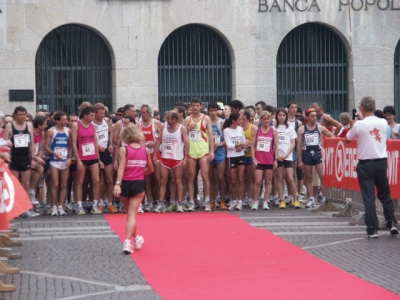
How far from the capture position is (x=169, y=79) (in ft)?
99.2

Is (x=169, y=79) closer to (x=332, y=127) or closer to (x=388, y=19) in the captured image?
(x=388, y=19)

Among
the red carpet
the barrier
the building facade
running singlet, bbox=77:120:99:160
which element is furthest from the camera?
the building facade

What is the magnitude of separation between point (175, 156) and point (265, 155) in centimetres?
171

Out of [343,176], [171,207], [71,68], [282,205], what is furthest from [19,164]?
[71,68]

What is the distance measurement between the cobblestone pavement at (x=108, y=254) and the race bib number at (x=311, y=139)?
1881 mm

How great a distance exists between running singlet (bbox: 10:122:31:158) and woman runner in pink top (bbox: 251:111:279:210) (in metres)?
4.14

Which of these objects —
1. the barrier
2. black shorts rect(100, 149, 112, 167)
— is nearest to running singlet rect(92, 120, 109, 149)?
black shorts rect(100, 149, 112, 167)

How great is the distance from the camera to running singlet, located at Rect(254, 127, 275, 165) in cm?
2003

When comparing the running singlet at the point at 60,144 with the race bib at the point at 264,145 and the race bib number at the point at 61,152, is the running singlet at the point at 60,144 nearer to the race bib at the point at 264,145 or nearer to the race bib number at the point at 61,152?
the race bib number at the point at 61,152

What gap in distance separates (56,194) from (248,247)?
6.16 metres

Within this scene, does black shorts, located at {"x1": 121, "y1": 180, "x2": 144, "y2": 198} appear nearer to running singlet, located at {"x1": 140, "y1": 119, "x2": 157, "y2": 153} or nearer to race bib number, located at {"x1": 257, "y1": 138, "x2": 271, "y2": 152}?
running singlet, located at {"x1": 140, "y1": 119, "x2": 157, "y2": 153}

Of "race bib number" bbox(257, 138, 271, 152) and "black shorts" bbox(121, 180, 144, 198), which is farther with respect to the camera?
"race bib number" bbox(257, 138, 271, 152)

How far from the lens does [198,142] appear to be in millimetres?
19766

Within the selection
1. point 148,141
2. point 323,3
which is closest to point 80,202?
point 148,141
